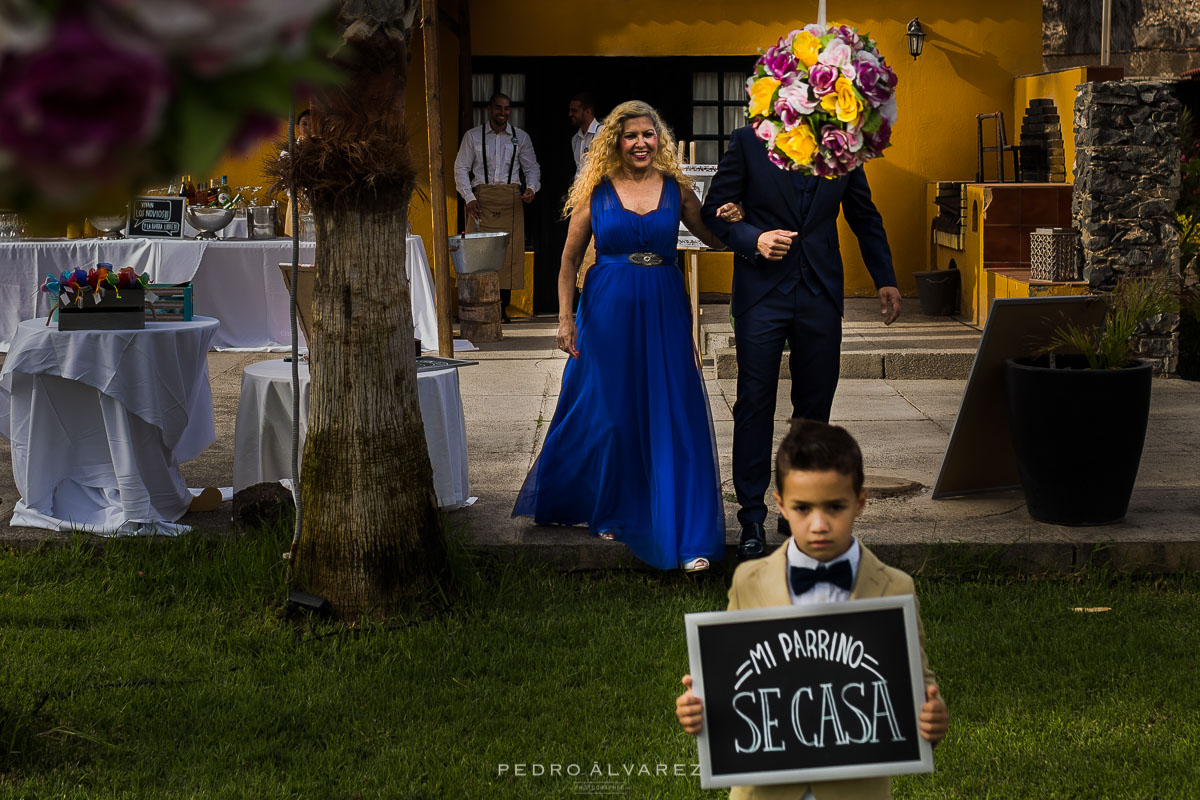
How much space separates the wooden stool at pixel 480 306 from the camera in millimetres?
12859

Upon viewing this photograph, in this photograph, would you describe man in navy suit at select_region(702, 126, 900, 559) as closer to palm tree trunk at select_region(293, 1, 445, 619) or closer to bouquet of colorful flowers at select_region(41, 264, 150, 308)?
palm tree trunk at select_region(293, 1, 445, 619)

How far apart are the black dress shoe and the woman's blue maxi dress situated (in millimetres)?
89

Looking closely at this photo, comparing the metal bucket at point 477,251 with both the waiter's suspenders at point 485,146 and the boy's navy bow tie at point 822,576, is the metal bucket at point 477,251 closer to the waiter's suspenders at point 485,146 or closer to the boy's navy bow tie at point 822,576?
the waiter's suspenders at point 485,146

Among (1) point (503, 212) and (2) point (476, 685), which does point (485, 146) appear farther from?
(2) point (476, 685)

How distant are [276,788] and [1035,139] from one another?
1175cm

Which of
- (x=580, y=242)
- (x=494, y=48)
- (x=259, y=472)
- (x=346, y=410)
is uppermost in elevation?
(x=494, y=48)

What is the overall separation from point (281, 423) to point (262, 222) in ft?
20.6

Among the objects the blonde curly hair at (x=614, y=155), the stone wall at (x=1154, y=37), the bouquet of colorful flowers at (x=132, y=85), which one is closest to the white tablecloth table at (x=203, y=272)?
the blonde curly hair at (x=614, y=155)

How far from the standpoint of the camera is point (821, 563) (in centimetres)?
250

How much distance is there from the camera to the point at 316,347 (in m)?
5.04

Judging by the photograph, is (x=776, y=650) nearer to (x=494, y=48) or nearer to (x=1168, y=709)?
(x=1168, y=709)

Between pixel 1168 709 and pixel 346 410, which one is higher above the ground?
pixel 346 410

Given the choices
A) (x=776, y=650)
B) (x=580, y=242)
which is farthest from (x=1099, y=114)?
(x=776, y=650)

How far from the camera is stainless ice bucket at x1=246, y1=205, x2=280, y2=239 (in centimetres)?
1194
